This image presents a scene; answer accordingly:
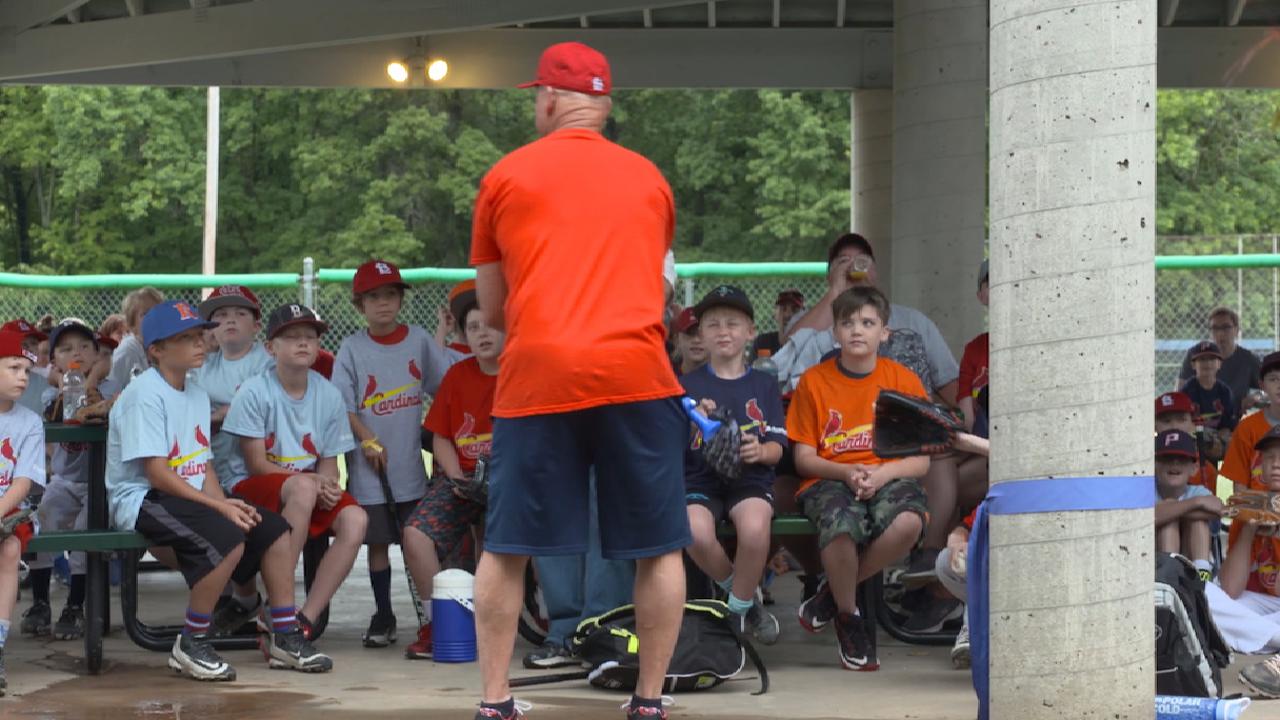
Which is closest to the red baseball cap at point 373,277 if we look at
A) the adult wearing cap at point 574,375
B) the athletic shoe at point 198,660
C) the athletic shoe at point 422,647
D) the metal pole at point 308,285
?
the athletic shoe at point 422,647

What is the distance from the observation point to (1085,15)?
482 cm

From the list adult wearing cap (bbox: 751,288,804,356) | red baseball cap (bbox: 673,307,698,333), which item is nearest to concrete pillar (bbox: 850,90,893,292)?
adult wearing cap (bbox: 751,288,804,356)

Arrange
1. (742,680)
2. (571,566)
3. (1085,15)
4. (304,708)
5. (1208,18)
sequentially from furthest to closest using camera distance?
(1208,18) < (571,566) < (742,680) < (304,708) < (1085,15)

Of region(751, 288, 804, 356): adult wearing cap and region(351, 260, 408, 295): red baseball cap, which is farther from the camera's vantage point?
region(751, 288, 804, 356): adult wearing cap

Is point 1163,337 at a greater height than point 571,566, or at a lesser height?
greater

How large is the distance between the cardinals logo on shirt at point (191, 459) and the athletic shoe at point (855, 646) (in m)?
2.77

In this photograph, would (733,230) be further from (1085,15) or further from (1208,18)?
(1085,15)

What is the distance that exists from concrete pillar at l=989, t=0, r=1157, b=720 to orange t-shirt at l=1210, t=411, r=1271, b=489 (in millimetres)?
3427

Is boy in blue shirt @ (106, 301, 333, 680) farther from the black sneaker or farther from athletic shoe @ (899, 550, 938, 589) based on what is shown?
athletic shoe @ (899, 550, 938, 589)

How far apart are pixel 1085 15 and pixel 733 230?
95.3 feet

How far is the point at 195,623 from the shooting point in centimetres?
693

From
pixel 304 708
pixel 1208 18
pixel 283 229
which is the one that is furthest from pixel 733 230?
pixel 304 708

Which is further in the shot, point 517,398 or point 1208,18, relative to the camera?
point 1208,18

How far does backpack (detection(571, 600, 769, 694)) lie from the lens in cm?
636
